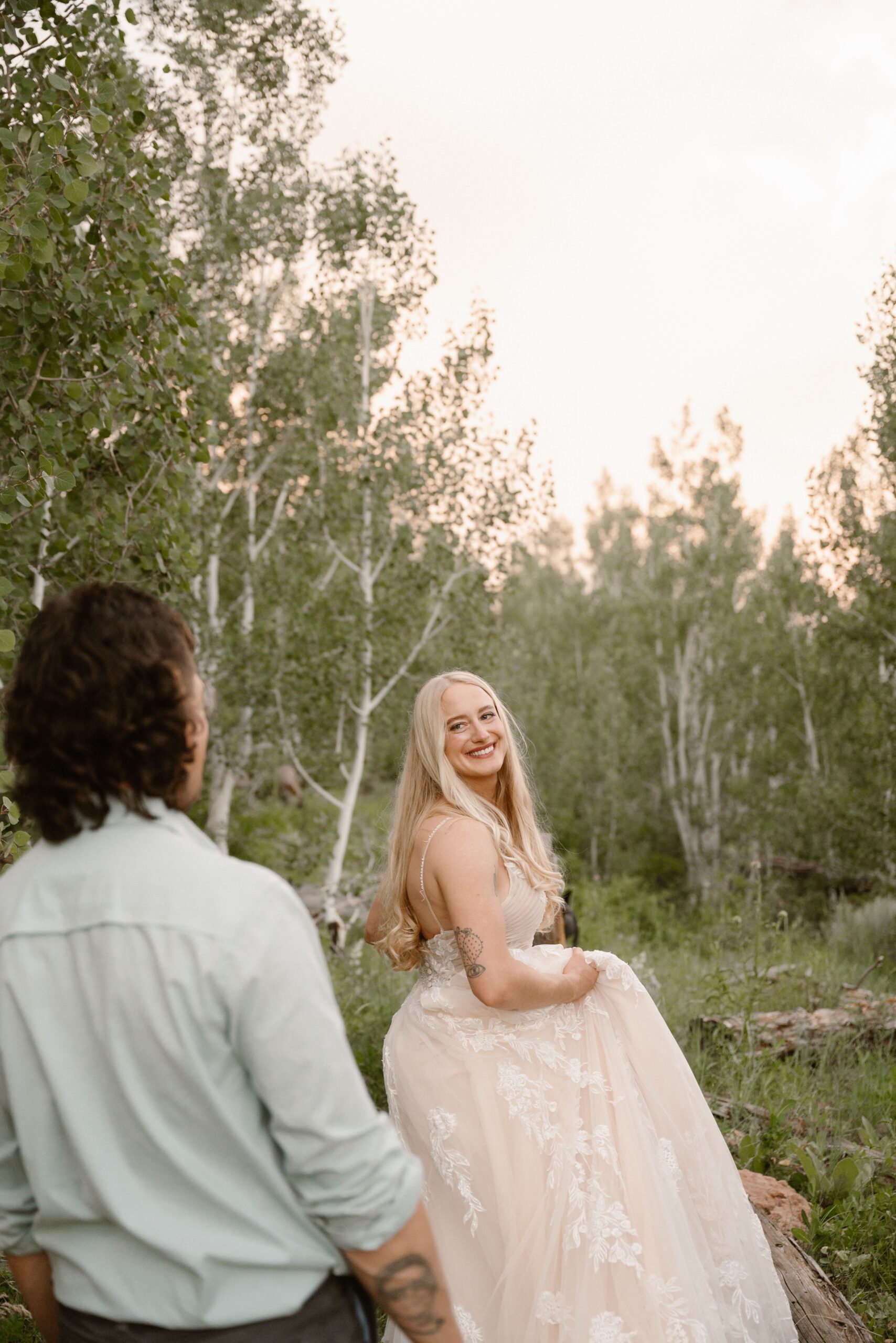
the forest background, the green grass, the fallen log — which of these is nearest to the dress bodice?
the forest background

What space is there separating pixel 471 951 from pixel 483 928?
0.07 metres

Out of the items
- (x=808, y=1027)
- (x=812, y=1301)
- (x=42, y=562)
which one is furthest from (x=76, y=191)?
(x=808, y=1027)

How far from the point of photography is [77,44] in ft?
13.3

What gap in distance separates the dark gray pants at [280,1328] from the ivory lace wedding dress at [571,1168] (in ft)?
4.65

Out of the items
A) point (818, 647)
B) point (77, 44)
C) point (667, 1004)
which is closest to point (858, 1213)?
point (667, 1004)

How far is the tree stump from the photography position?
321 centimetres

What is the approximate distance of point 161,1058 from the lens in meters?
1.36

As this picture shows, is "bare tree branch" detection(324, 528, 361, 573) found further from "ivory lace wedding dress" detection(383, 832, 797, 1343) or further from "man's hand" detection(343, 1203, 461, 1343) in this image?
"man's hand" detection(343, 1203, 461, 1343)

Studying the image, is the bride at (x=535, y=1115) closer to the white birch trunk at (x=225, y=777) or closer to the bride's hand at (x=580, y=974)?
the bride's hand at (x=580, y=974)

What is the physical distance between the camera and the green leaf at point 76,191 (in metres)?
3.40

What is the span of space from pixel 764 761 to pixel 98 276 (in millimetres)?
19883

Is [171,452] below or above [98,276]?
below

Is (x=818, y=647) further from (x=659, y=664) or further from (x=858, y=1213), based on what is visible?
(x=858, y=1213)

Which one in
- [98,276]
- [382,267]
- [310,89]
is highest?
[310,89]
